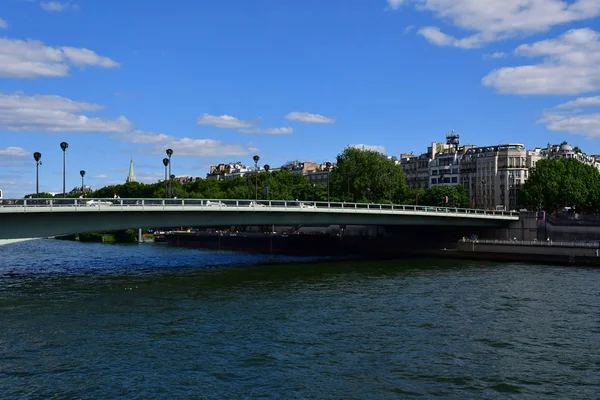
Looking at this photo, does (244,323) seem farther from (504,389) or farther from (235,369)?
(504,389)

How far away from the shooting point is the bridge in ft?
158

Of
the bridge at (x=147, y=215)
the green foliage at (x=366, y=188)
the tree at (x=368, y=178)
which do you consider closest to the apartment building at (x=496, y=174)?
the green foliage at (x=366, y=188)

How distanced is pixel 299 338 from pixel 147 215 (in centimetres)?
2975

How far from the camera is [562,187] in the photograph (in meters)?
116

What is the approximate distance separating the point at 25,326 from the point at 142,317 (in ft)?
19.7

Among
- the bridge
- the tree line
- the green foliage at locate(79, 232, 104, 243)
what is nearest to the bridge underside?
the bridge

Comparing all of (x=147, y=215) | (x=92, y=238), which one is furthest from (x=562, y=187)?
(x=92, y=238)

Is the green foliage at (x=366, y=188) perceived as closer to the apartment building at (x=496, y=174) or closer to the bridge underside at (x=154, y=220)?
the apartment building at (x=496, y=174)

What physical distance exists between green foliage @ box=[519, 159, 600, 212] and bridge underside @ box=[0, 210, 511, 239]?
148 ft

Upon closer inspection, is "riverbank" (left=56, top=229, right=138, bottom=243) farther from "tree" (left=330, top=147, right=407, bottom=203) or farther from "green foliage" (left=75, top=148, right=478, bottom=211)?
"tree" (left=330, top=147, right=407, bottom=203)

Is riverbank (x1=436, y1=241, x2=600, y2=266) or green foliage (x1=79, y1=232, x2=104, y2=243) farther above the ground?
riverbank (x1=436, y1=241, x2=600, y2=266)

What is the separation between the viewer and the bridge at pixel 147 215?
48.0 m

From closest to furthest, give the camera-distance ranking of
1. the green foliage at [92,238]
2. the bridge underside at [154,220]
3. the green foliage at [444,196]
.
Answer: the bridge underside at [154,220], the green foliage at [444,196], the green foliage at [92,238]

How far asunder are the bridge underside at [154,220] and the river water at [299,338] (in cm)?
443
